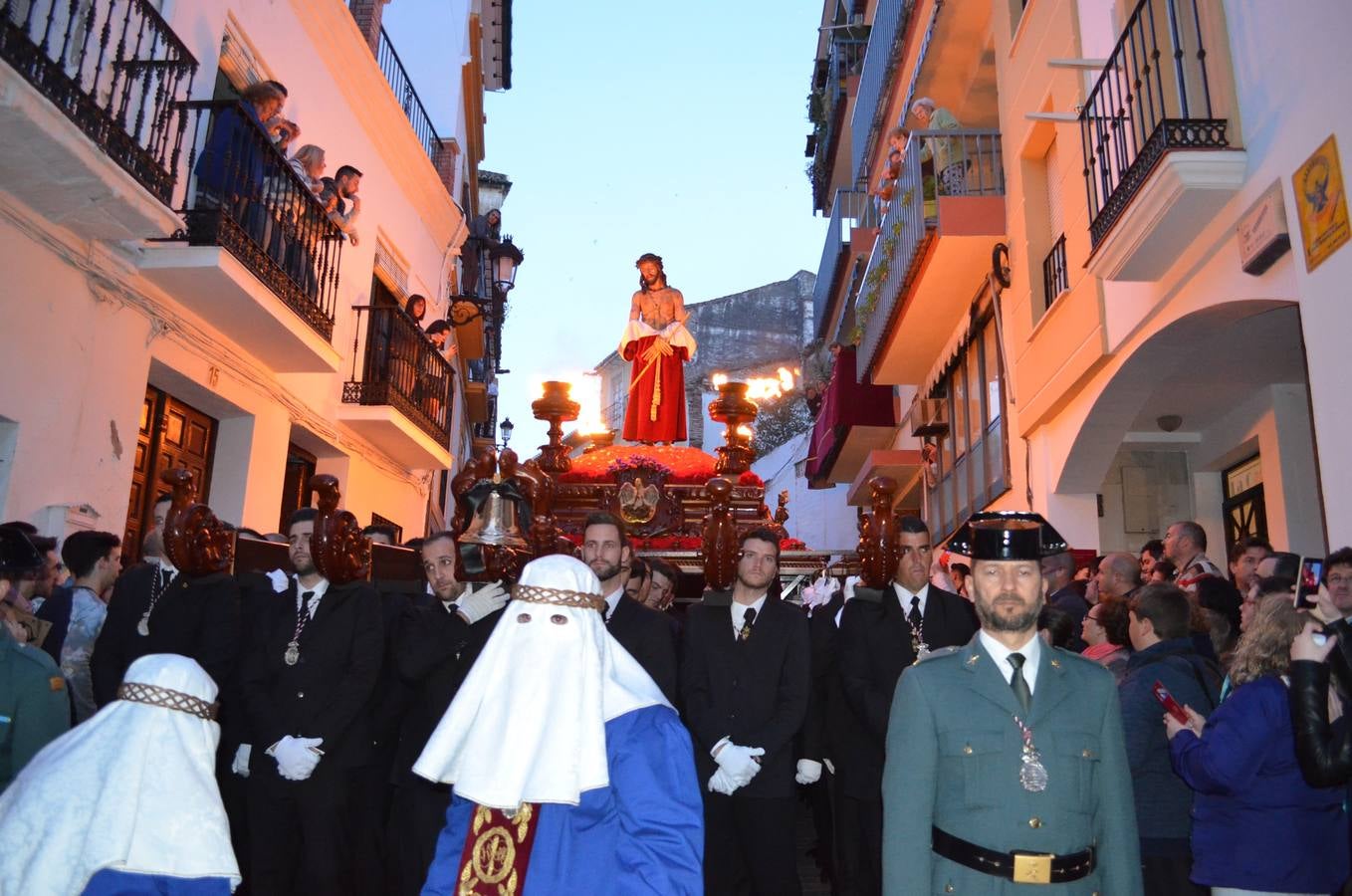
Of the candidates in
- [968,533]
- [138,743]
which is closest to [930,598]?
[968,533]

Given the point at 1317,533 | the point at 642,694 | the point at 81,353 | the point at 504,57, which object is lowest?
the point at 642,694

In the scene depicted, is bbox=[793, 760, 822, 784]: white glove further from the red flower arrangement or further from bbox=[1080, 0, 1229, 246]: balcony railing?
bbox=[1080, 0, 1229, 246]: balcony railing

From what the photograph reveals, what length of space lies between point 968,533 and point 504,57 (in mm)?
23111

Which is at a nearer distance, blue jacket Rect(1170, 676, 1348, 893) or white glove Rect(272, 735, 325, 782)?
blue jacket Rect(1170, 676, 1348, 893)

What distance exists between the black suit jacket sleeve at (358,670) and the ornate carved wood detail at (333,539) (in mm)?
147

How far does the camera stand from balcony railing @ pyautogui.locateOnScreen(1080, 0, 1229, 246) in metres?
6.19

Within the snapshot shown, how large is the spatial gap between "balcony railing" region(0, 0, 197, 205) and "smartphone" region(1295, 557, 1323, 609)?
659 cm

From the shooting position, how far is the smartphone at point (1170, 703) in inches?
142

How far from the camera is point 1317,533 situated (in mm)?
8766

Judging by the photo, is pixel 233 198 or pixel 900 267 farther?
pixel 900 267

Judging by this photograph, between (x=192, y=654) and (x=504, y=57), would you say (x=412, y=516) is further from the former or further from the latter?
(x=504, y=57)

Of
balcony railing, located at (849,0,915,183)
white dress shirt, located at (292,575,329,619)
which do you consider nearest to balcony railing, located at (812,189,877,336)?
balcony railing, located at (849,0,915,183)

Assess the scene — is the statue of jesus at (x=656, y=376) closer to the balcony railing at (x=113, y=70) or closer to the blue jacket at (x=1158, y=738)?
the balcony railing at (x=113, y=70)

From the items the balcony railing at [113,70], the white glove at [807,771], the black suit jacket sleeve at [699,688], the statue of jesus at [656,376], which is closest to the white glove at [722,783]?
the black suit jacket sleeve at [699,688]
